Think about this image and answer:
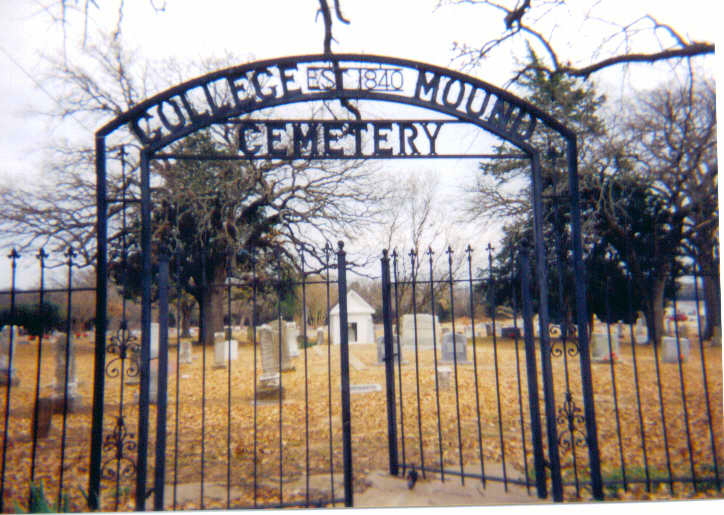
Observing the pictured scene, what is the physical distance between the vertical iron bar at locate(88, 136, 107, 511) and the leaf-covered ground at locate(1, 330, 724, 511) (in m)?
0.16

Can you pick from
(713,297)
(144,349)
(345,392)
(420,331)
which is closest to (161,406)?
(144,349)

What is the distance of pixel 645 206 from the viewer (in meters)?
14.8

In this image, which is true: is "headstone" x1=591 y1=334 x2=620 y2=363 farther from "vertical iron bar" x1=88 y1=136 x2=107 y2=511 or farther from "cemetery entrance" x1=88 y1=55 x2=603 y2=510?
"vertical iron bar" x1=88 y1=136 x2=107 y2=511

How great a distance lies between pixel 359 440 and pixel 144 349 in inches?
126

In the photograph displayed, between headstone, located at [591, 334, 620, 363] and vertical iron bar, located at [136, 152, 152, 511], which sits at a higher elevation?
vertical iron bar, located at [136, 152, 152, 511]

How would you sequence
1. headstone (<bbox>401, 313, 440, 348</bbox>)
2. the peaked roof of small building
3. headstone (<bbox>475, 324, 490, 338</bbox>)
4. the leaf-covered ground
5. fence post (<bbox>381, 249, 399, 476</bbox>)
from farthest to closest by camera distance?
1. headstone (<bbox>475, 324, 490, 338</bbox>)
2. the peaked roof of small building
3. headstone (<bbox>401, 313, 440, 348</bbox>)
4. fence post (<bbox>381, 249, 399, 476</bbox>)
5. the leaf-covered ground

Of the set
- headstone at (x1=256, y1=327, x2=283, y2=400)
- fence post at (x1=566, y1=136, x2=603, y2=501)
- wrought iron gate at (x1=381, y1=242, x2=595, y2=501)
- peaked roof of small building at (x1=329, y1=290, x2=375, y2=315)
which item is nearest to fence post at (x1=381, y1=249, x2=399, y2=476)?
wrought iron gate at (x1=381, y1=242, x2=595, y2=501)

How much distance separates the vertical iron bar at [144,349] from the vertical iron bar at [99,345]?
291mm

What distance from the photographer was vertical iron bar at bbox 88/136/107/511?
3425 millimetres

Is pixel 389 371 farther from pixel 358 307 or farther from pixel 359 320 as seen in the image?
pixel 359 320

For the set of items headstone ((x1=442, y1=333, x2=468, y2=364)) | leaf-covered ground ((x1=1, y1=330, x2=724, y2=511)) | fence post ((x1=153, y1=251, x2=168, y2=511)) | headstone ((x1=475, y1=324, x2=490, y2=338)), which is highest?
fence post ((x1=153, y1=251, x2=168, y2=511))

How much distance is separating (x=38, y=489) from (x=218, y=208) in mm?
14271

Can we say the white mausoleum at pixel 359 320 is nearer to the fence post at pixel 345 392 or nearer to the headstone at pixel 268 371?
the headstone at pixel 268 371

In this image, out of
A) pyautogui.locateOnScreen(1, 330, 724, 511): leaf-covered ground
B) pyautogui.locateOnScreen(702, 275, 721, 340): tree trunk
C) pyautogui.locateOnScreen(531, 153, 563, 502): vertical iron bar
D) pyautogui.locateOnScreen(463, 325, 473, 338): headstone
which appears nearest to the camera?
pyautogui.locateOnScreen(531, 153, 563, 502): vertical iron bar
